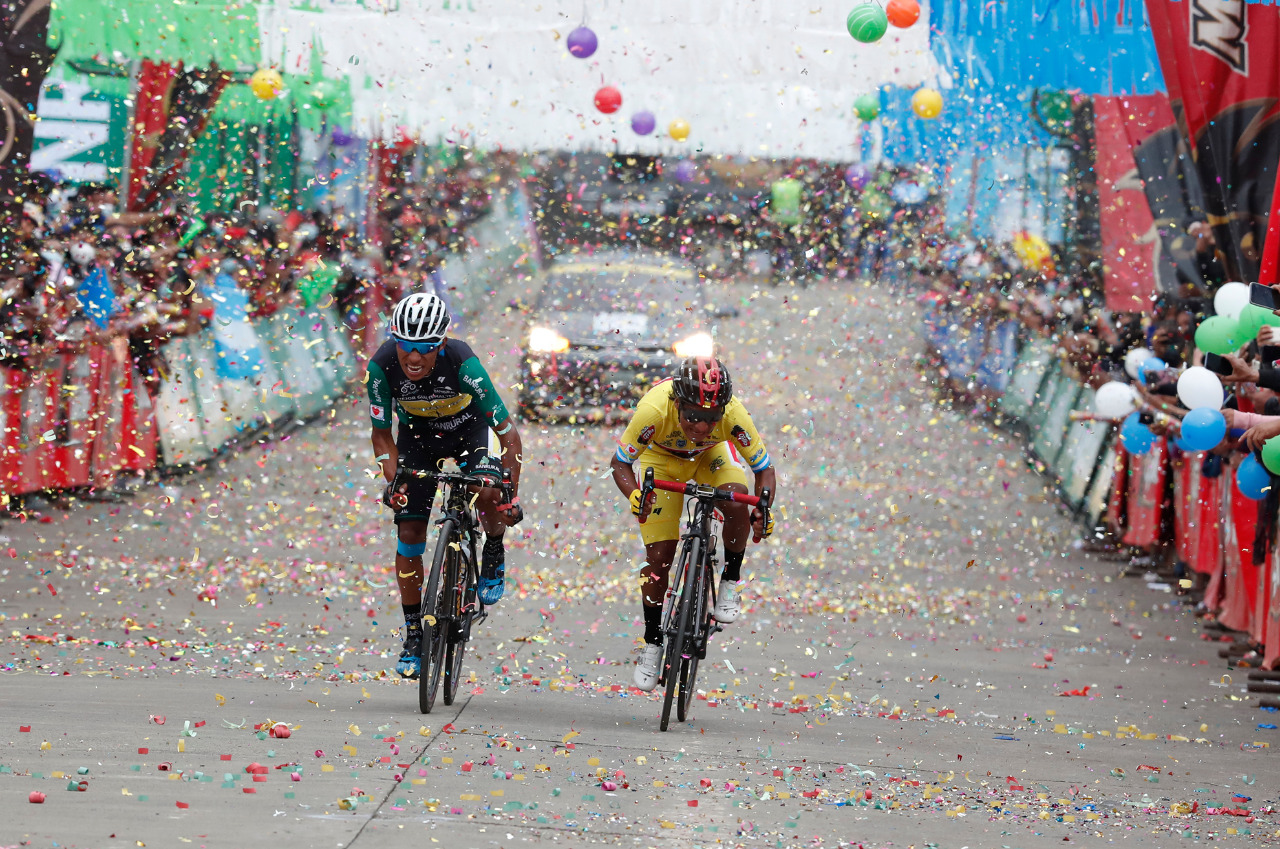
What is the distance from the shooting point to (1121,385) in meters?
10.6

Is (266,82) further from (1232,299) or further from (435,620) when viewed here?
(1232,299)

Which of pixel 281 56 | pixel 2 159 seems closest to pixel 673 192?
pixel 281 56

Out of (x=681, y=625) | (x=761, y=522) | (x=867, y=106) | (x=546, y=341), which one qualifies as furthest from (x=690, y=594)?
(x=546, y=341)

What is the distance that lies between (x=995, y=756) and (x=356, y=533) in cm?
838

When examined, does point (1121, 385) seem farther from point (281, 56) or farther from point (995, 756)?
point (281, 56)

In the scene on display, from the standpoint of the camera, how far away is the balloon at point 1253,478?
8461 millimetres

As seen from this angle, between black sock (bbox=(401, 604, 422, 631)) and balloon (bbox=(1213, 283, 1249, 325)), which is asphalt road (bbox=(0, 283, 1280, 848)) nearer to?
black sock (bbox=(401, 604, 422, 631))

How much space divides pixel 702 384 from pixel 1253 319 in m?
3.28

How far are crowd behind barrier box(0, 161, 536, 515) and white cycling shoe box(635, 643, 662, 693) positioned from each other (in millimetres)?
7393

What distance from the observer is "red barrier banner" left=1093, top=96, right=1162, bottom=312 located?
1316 cm

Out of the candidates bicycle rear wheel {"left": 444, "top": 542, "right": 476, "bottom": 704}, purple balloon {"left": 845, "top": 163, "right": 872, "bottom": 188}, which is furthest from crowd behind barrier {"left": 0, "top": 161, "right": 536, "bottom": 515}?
bicycle rear wheel {"left": 444, "top": 542, "right": 476, "bottom": 704}

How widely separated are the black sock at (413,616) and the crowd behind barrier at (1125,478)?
4551mm

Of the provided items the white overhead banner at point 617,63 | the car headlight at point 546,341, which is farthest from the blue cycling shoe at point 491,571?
the car headlight at point 546,341

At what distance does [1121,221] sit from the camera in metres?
13.6
